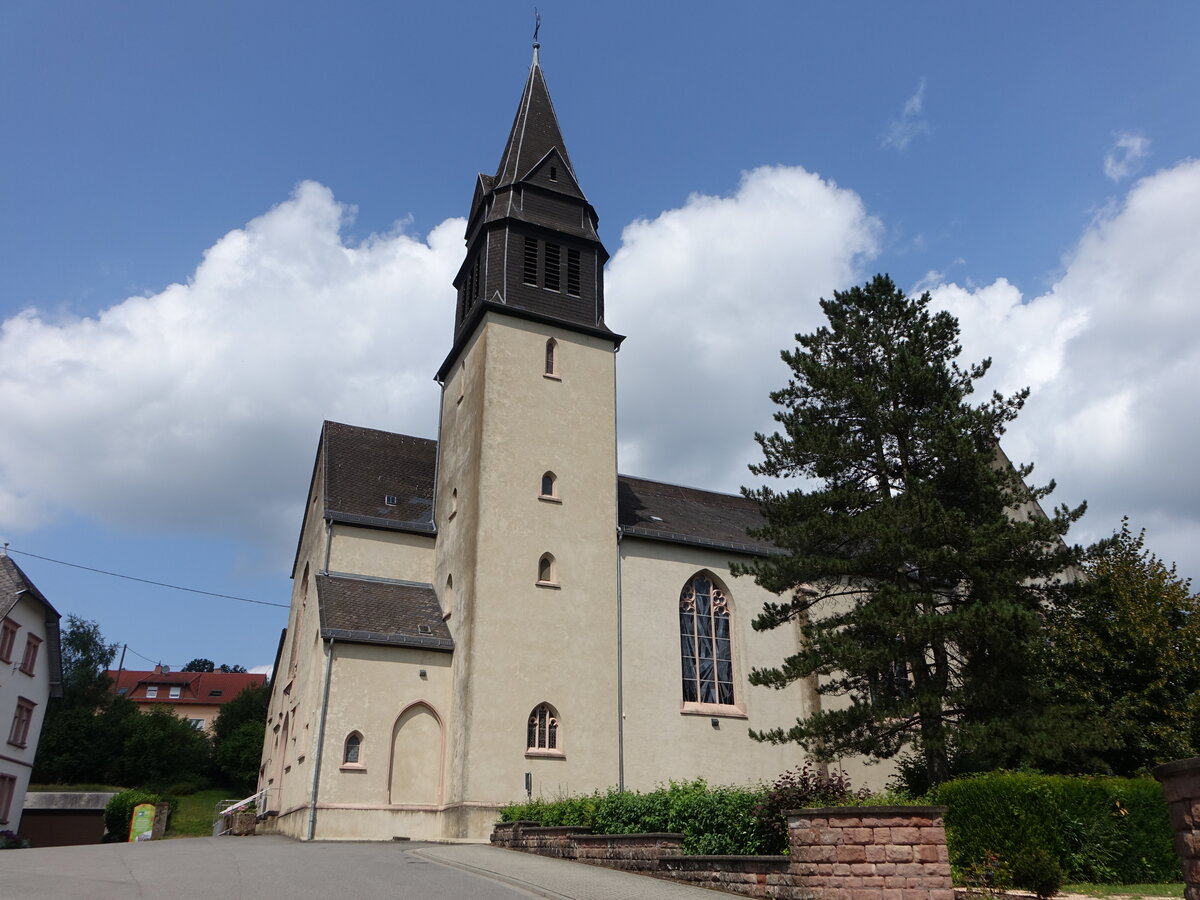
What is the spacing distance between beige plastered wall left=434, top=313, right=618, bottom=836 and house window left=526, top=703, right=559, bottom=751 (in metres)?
0.23

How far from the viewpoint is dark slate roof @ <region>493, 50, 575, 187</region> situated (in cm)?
2959

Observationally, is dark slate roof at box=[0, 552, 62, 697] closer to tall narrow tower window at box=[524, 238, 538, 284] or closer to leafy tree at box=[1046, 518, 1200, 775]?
tall narrow tower window at box=[524, 238, 538, 284]

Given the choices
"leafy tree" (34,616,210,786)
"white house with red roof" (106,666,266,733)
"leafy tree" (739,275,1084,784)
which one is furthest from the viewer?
"white house with red roof" (106,666,266,733)

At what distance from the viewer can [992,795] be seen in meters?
13.0

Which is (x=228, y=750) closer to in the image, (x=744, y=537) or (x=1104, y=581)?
(x=744, y=537)

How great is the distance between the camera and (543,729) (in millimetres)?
22516

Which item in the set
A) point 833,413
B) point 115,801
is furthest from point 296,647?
point 833,413

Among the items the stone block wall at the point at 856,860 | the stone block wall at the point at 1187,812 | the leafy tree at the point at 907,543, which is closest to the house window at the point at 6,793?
the leafy tree at the point at 907,543

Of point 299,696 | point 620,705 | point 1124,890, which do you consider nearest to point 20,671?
point 299,696

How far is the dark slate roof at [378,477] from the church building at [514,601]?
0.09 meters

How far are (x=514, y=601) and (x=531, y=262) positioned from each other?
1082 cm

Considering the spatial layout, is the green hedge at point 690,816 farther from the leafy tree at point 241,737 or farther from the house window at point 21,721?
the leafy tree at point 241,737

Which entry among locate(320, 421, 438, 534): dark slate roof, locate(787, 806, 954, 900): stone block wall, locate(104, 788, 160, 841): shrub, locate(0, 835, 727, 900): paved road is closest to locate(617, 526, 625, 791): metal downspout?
locate(0, 835, 727, 900): paved road

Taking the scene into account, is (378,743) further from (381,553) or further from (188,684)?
(188,684)
